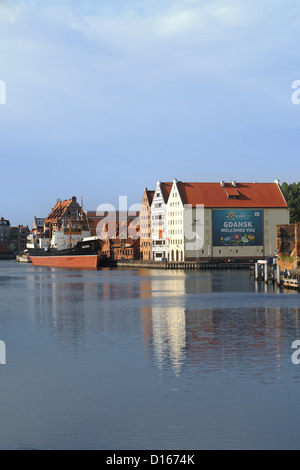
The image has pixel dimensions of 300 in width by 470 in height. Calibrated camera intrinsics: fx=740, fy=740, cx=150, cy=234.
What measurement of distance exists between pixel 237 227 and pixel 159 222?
2344 cm

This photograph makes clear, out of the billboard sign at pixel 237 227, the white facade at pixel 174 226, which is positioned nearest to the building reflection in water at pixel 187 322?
the billboard sign at pixel 237 227

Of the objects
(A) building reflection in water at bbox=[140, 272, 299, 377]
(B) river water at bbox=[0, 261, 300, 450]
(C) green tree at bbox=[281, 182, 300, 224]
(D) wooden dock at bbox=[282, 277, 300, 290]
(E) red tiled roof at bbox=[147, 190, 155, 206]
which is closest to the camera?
(B) river water at bbox=[0, 261, 300, 450]

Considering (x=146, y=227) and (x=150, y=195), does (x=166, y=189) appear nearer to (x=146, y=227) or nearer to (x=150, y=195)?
(x=150, y=195)

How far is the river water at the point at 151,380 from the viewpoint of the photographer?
22.0m

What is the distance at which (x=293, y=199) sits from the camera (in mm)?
186625

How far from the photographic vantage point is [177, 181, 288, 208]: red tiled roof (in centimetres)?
16625

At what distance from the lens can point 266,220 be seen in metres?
167

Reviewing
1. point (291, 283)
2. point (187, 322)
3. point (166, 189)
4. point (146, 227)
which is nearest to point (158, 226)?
point (146, 227)

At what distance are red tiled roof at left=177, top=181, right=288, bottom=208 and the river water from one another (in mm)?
108868

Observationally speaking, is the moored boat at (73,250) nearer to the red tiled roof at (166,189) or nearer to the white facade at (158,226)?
the white facade at (158,226)

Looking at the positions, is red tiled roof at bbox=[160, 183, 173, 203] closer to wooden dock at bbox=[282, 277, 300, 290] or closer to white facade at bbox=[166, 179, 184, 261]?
white facade at bbox=[166, 179, 184, 261]

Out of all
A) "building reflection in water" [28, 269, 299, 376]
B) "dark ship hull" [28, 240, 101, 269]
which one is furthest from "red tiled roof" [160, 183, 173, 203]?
"building reflection in water" [28, 269, 299, 376]

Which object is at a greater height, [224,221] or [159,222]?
[159,222]
